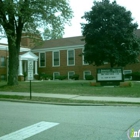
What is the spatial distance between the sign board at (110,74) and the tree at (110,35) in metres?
2.49

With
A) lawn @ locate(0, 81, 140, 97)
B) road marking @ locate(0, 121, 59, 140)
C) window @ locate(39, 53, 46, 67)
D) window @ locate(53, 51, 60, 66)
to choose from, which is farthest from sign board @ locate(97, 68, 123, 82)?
window @ locate(39, 53, 46, 67)

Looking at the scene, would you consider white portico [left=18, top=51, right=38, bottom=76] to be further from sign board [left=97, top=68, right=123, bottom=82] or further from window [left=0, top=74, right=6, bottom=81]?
sign board [left=97, top=68, right=123, bottom=82]

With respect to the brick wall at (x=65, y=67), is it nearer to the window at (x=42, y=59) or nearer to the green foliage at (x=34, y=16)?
the window at (x=42, y=59)

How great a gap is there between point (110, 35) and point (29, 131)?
1996 centimetres

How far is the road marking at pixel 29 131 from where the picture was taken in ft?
20.6

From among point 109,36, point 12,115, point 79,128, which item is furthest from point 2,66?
point 79,128

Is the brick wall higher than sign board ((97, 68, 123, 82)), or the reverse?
the brick wall

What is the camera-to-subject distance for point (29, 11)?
786 inches

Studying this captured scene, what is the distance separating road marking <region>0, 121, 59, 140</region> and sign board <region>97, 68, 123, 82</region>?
15.4 m

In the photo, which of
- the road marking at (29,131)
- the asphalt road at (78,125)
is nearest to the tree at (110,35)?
the asphalt road at (78,125)

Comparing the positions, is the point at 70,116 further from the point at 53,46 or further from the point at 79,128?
the point at 53,46

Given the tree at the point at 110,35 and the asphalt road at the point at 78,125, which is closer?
the asphalt road at the point at 78,125

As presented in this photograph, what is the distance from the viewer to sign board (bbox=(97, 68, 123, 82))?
22578 millimetres

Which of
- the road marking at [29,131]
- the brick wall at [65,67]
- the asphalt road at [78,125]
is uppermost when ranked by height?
the brick wall at [65,67]
